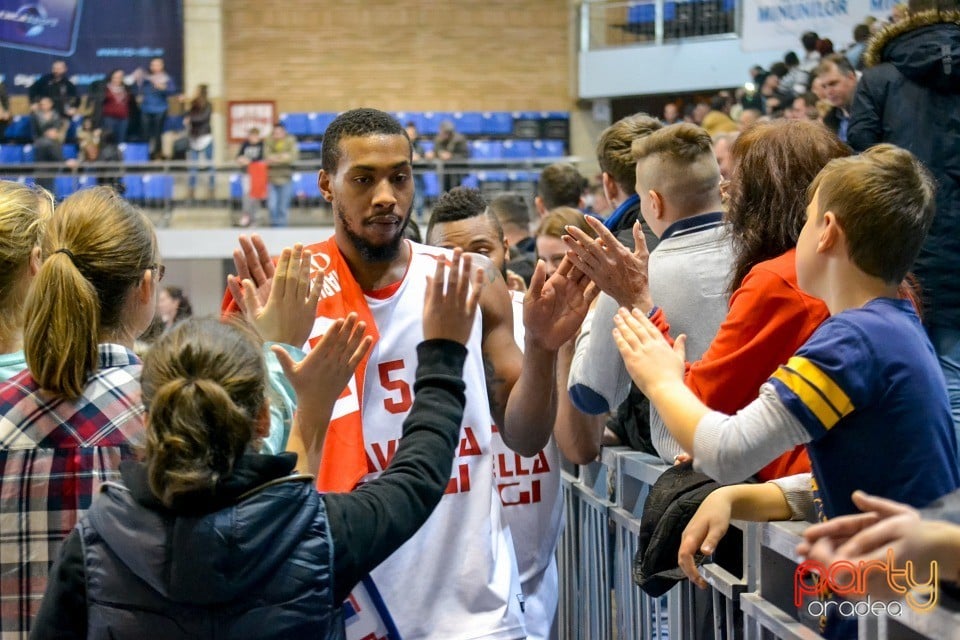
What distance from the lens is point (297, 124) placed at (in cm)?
1967

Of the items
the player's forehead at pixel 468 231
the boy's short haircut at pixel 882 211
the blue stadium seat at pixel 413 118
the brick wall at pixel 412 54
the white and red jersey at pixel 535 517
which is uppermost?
the brick wall at pixel 412 54

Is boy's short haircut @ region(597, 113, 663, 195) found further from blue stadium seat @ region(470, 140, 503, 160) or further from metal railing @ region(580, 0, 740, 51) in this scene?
blue stadium seat @ region(470, 140, 503, 160)

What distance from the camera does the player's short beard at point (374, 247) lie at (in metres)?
2.90

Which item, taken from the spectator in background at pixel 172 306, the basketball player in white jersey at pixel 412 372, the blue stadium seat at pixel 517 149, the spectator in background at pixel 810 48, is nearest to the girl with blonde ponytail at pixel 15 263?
the basketball player in white jersey at pixel 412 372

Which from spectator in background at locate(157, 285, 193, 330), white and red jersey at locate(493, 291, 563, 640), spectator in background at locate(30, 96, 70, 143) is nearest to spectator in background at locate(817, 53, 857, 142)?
white and red jersey at locate(493, 291, 563, 640)

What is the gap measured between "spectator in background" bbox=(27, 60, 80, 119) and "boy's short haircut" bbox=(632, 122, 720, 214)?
1612 cm

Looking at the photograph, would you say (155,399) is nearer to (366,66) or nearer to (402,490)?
(402,490)

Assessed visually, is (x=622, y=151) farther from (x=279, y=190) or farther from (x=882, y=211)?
(x=279, y=190)

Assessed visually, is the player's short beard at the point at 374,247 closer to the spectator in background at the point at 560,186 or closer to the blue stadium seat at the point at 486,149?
the spectator in background at the point at 560,186

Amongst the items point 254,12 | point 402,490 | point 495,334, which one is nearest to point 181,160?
point 254,12

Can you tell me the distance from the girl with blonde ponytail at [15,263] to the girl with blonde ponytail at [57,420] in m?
0.22

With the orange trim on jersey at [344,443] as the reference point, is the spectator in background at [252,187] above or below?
above

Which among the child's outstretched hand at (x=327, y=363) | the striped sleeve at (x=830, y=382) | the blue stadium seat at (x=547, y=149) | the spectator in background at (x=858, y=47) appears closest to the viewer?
the striped sleeve at (x=830, y=382)

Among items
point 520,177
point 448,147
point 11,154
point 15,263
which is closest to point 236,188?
point 448,147
